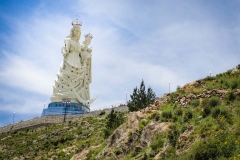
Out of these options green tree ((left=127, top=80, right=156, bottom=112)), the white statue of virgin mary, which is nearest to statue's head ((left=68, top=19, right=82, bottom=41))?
the white statue of virgin mary

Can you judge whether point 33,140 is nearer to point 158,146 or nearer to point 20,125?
point 20,125

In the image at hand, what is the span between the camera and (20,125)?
42031 mm

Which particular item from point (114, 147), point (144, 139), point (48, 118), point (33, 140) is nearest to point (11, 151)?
point (33, 140)

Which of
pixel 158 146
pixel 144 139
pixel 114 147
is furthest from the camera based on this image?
pixel 114 147

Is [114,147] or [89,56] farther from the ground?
[89,56]

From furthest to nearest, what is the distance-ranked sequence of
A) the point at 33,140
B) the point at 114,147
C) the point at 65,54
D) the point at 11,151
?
1. the point at 65,54
2. the point at 33,140
3. the point at 11,151
4. the point at 114,147

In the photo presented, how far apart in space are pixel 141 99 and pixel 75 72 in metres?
23.5

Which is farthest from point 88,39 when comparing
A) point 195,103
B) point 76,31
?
point 195,103

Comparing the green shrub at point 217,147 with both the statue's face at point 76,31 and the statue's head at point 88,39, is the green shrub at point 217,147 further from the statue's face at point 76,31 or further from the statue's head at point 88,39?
the statue's head at point 88,39

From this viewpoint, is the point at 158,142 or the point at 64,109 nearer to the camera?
the point at 158,142

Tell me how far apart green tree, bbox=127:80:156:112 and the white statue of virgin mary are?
2036 centimetres

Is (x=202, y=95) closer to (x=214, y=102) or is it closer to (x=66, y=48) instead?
(x=214, y=102)

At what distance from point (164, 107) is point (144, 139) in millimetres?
2304

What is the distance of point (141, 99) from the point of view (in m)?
28.2
